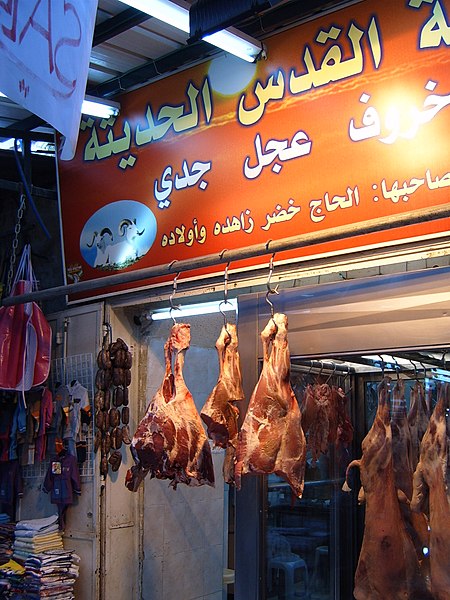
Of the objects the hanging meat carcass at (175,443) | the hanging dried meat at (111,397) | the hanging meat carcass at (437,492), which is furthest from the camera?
the hanging dried meat at (111,397)

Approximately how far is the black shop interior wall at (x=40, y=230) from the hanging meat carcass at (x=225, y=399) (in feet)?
12.2

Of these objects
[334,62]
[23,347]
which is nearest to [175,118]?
[334,62]

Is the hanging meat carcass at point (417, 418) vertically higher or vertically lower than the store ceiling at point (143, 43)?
lower

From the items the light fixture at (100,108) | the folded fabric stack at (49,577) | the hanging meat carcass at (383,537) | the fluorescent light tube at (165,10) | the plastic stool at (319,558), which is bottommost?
the folded fabric stack at (49,577)

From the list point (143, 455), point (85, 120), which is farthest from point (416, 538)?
point (85, 120)

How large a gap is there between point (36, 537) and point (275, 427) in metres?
3.10

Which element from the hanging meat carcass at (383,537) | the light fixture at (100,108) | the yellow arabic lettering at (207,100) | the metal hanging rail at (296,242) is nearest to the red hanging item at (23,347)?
the metal hanging rail at (296,242)

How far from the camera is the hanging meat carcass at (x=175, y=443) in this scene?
425 cm

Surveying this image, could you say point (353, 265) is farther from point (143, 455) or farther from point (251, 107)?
point (143, 455)

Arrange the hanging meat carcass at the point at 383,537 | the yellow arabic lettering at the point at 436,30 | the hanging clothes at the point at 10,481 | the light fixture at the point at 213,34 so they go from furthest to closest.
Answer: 1. the hanging clothes at the point at 10,481
2. the light fixture at the point at 213,34
3. the yellow arabic lettering at the point at 436,30
4. the hanging meat carcass at the point at 383,537

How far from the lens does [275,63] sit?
4926 mm

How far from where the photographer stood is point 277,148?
489cm

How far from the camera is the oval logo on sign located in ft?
19.3

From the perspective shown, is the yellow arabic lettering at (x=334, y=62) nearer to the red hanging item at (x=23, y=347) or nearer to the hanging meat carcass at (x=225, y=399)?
the hanging meat carcass at (x=225, y=399)
